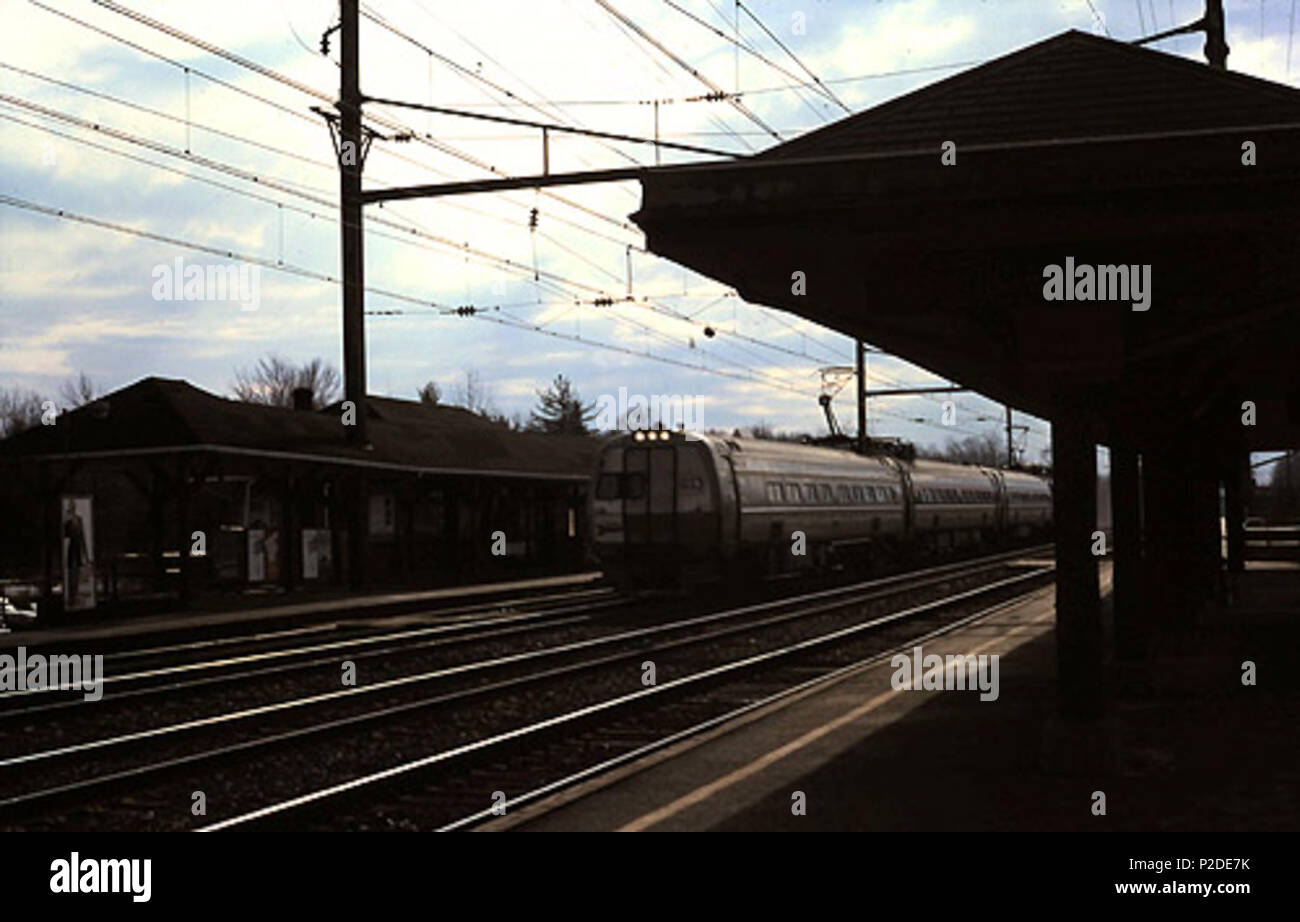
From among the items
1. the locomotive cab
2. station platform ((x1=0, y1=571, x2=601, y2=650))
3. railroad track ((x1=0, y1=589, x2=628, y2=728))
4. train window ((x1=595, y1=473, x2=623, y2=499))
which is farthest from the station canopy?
train window ((x1=595, y1=473, x2=623, y2=499))

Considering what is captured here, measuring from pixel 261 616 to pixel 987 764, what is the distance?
1541cm

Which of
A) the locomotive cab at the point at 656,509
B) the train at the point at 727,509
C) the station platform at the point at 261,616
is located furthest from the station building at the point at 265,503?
the train at the point at 727,509

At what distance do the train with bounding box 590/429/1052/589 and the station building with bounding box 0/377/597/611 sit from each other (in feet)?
16.5

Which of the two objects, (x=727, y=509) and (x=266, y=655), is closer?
(x=266, y=655)

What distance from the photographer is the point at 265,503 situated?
32.7 metres

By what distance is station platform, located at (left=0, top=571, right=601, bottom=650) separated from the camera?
65.1 feet

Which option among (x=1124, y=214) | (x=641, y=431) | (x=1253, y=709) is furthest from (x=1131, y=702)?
(x=641, y=431)

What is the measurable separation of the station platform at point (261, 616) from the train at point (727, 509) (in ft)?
10.4

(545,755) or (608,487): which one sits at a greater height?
(608,487)

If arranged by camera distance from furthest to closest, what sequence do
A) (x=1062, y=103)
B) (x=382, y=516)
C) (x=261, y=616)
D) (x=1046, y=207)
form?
1. (x=382, y=516)
2. (x=261, y=616)
3. (x=1062, y=103)
4. (x=1046, y=207)

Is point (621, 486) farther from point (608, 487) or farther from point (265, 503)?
point (265, 503)

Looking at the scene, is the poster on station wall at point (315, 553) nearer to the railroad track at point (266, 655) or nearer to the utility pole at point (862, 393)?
the railroad track at point (266, 655)

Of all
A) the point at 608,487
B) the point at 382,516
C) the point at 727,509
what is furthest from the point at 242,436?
the point at 727,509
